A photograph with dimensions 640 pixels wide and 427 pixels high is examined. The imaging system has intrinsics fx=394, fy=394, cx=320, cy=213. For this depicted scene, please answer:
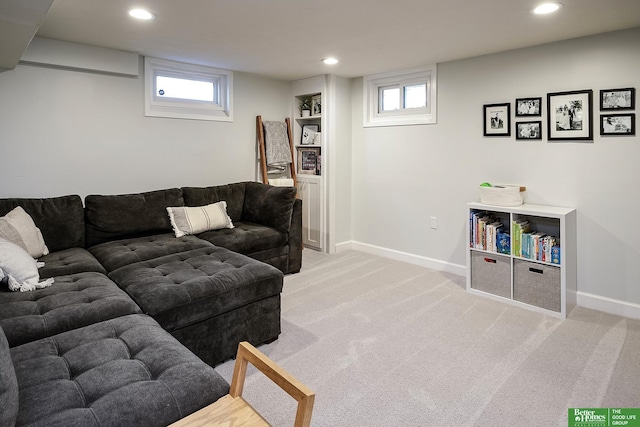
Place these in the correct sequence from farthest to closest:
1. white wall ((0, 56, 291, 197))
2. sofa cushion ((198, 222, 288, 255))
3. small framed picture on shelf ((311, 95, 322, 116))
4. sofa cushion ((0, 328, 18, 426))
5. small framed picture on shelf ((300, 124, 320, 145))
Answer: small framed picture on shelf ((300, 124, 320, 145)) → small framed picture on shelf ((311, 95, 322, 116)) → sofa cushion ((198, 222, 288, 255)) → white wall ((0, 56, 291, 197)) → sofa cushion ((0, 328, 18, 426))

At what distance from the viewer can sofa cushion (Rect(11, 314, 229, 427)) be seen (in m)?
1.19

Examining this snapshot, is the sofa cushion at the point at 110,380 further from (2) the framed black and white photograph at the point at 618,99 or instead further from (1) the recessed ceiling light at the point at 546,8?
(2) the framed black and white photograph at the point at 618,99

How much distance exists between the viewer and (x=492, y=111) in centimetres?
368

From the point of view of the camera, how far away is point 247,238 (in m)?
3.64

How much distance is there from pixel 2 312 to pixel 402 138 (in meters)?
3.77

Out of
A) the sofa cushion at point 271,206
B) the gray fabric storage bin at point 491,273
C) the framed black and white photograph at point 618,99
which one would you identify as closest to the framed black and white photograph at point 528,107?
the framed black and white photograph at point 618,99

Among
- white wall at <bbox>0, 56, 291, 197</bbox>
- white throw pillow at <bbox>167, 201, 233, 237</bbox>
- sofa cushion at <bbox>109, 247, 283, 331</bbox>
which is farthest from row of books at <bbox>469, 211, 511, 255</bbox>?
white wall at <bbox>0, 56, 291, 197</bbox>

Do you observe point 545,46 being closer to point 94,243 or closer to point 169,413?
point 169,413

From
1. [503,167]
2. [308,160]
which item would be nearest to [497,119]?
[503,167]

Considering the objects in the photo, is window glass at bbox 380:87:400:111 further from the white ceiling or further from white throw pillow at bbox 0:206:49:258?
white throw pillow at bbox 0:206:49:258

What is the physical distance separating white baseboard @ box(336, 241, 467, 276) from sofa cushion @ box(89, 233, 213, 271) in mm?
2126

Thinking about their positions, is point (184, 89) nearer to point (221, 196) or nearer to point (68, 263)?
point (221, 196)

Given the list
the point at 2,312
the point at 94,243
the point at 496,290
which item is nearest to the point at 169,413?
the point at 2,312

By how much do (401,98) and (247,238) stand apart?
239cm
